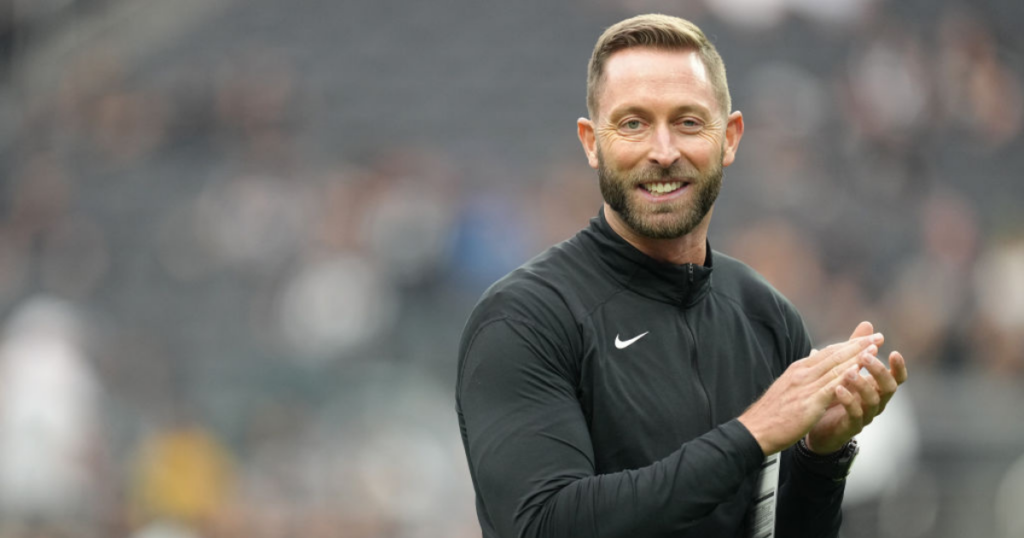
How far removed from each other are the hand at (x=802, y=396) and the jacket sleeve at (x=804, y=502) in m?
0.50

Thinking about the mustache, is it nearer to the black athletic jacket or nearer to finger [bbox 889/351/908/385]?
the black athletic jacket

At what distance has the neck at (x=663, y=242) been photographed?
10.4ft

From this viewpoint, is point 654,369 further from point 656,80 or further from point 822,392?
point 656,80

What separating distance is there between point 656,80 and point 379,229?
333 inches

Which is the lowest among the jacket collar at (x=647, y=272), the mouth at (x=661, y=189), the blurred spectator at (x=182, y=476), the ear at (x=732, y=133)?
the jacket collar at (x=647, y=272)

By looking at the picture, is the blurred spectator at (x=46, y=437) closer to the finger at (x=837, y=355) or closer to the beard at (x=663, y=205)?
the beard at (x=663, y=205)

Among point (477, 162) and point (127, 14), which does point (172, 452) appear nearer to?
point (477, 162)

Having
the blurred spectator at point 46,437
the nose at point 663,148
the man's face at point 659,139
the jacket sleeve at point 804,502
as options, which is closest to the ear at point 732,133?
the man's face at point 659,139

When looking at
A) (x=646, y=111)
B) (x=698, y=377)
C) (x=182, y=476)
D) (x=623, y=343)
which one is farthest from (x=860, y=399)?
(x=182, y=476)

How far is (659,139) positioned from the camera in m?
3.01

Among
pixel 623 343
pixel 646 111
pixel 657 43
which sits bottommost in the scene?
pixel 623 343

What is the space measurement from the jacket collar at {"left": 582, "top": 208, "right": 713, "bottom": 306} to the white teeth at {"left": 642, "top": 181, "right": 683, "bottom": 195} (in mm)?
146

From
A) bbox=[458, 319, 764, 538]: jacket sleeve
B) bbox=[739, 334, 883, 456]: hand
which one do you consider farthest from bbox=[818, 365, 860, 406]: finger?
bbox=[458, 319, 764, 538]: jacket sleeve

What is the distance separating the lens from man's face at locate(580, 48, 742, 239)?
302 cm
